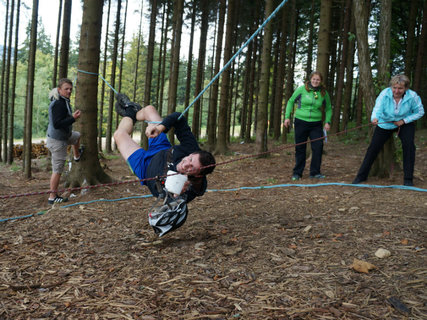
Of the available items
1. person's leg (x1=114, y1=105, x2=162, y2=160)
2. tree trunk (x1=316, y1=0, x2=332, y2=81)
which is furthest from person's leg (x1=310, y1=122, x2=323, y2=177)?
person's leg (x1=114, y1=105, x2=162, y2=160)

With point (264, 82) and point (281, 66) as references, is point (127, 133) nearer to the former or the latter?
point (264, 82)

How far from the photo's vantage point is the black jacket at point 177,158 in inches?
128

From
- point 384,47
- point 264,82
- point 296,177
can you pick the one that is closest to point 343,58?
point 264,82

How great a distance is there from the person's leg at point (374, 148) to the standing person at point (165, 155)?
3.06 meters

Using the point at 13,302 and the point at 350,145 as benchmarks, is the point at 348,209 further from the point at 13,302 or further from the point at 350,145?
the point at 350,145

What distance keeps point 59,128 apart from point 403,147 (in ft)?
16.6

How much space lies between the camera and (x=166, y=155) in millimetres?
3400

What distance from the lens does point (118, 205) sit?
4.66 meters

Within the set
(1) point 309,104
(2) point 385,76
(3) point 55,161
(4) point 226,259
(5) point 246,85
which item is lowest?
(4) point 226,259

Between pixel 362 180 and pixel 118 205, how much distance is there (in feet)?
12.5

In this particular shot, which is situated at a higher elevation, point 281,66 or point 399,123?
point 281,66

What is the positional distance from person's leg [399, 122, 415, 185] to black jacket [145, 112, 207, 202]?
3.24 metres

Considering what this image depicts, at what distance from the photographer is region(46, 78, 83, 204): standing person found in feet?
15.4

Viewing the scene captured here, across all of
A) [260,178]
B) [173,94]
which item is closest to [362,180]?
[260,178]
